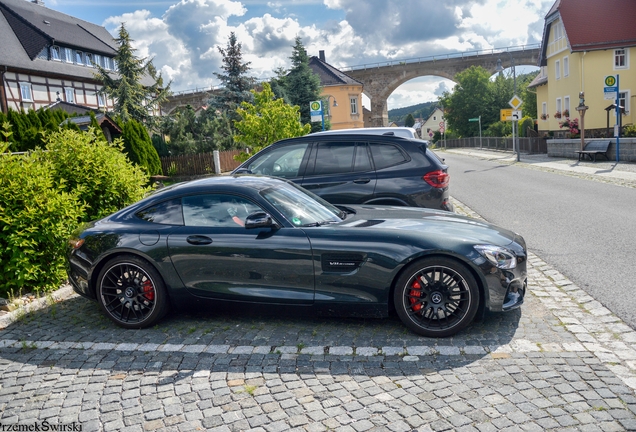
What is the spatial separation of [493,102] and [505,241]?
7087 cm

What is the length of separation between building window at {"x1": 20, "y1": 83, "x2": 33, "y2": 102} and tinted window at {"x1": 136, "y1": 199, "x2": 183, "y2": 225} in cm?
3605

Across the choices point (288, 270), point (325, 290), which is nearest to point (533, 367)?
point (325, 290)

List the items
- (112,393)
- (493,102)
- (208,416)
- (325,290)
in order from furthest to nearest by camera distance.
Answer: (493,102)
(325,290)
(112,393)
(208,416)

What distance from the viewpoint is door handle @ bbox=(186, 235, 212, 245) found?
5.15 metres

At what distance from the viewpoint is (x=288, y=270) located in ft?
16.1

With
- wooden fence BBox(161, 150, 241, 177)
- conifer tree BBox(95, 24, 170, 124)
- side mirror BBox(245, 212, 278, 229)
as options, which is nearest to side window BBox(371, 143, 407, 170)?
side mirror BBox(245, 212, 278, 229)

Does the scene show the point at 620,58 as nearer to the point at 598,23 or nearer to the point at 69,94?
the point at 598,23

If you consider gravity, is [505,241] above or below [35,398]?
above

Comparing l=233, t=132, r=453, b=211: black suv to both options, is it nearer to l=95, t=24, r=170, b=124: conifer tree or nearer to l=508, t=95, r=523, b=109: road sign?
l=508, t=95, r=523, b=109: road sign

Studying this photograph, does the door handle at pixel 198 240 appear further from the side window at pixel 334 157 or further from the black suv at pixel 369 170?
the side window at pixel 334 157

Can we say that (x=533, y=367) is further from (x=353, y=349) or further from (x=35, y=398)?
(x=35, y=398)

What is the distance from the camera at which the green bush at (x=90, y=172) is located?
795cm

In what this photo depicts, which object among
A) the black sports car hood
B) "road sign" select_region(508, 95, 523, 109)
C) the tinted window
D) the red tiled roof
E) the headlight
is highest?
the red tiled roof

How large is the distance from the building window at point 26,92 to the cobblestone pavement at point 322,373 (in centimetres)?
3561
